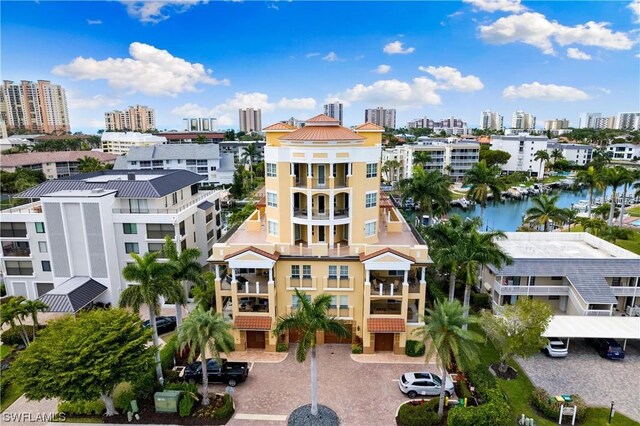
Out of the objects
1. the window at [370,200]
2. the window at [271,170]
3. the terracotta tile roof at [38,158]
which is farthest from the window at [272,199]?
the terracotta tile roof at [38,158]

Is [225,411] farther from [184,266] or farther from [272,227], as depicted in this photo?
[272,227]

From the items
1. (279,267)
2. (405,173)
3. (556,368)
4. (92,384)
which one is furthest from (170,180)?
(405,173)

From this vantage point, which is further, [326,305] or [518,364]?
[518,364]

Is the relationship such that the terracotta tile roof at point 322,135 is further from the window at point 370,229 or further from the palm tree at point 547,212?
the palm tree at point 547,212

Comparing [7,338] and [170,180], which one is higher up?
[170,180]

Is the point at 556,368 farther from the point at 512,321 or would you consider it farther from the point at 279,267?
the point at 279,267
